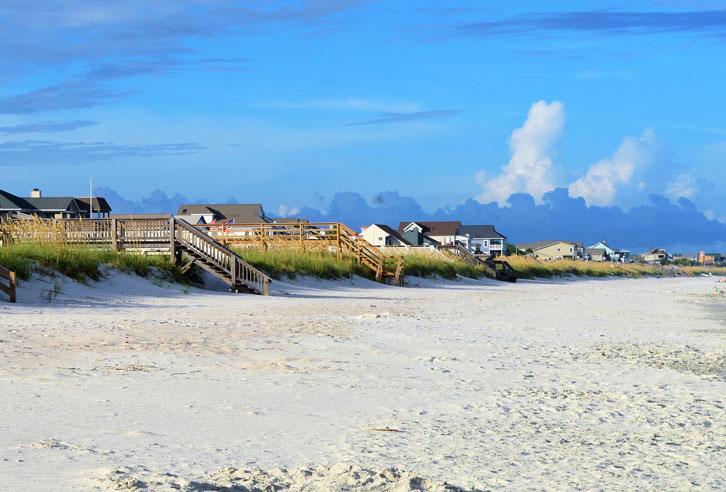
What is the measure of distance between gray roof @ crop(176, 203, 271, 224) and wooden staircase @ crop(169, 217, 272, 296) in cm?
8519

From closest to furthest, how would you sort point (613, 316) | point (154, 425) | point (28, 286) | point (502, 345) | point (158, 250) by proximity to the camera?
1. point (154, 425)
2. point (502, 345)
3. point (28, 286)
4. point (613, 316)
5. point (158, 250)

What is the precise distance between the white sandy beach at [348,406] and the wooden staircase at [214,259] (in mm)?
8787

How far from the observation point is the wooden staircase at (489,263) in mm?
47875

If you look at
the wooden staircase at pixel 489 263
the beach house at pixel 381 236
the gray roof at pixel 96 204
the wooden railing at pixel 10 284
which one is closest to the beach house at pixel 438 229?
the beach house at pixel 381 236

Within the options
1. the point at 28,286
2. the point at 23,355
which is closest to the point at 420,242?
the point at 28,286

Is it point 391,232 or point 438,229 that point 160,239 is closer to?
point 391,232

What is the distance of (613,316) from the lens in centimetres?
1869

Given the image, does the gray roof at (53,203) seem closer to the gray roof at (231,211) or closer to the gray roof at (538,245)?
the gray roof at (231,211)

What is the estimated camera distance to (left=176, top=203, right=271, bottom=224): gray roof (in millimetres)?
109875

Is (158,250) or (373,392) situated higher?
(158,250)

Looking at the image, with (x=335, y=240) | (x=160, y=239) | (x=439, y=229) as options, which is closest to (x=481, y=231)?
(x=439, y=229)

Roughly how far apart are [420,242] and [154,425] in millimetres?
117626

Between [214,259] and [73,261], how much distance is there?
456 centimetres

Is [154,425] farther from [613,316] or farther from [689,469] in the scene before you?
[613,316]
